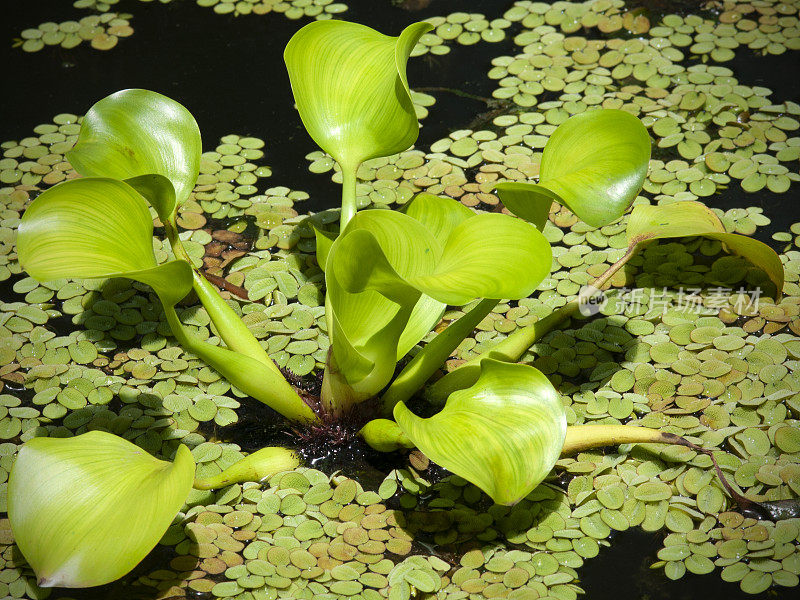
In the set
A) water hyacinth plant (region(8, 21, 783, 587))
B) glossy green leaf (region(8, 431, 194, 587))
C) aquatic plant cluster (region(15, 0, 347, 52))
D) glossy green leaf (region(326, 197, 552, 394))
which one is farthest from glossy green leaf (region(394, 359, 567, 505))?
aquatic plant cluster (region(15, 0, 347, 52))

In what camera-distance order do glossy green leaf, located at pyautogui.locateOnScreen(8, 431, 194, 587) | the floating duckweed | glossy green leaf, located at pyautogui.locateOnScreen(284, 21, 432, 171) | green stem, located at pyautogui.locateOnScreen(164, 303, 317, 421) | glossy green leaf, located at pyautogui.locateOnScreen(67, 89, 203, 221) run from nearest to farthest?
glossy green leaf, located at pyautogui.locateOnScreen(8, 431, 194, 587)
green stem, located at pyautogui.locateOnScreen(164, 303, 317, 421)
glossy green leaf, located at pyautogui.locateOnScreen(67, 89, 203, 221)
glossy green leaf, located at pyautogui.locateOnScreen(284, 21, 432, 171)
the floating duckweed

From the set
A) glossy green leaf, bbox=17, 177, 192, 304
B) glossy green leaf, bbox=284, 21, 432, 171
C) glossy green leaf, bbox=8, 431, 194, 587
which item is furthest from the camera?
glossy green leaf, bbox=284, 21, 432, 171

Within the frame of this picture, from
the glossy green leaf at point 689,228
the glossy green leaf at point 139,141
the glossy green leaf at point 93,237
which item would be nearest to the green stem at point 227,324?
the glossy green leaf at point 139,141

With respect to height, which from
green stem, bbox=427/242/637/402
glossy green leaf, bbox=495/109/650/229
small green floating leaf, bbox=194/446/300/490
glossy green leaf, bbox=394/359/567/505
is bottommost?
small green floating leaf, bbox=194/446/300/490

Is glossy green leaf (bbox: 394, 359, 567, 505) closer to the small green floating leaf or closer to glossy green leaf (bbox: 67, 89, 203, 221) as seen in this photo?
the small green floating leaf

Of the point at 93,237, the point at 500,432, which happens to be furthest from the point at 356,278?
the point at 93,237

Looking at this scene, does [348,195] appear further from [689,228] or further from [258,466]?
[689,228]
